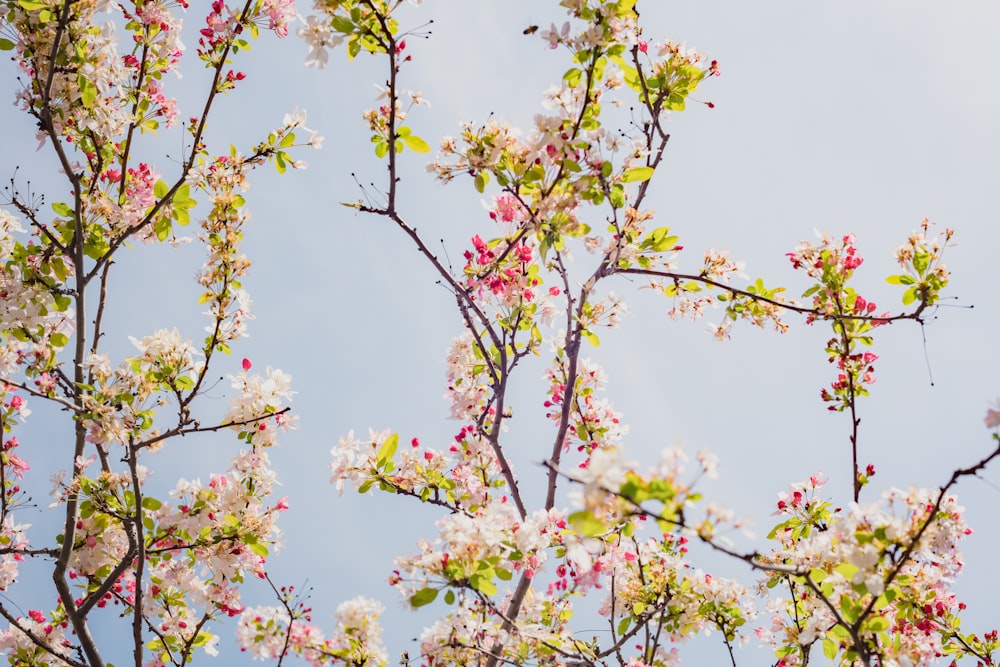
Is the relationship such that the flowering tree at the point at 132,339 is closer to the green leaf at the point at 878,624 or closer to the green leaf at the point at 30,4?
the green leaf at the point at 30,4

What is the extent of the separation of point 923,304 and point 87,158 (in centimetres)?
561

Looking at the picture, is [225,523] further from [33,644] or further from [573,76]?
[573,76]

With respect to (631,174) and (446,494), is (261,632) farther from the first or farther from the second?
(631,174)

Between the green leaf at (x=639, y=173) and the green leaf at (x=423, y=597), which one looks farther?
the green leaf at (x=639, y=173)

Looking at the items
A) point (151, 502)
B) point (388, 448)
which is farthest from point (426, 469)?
point (151, 502)

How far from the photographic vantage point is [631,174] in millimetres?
3619

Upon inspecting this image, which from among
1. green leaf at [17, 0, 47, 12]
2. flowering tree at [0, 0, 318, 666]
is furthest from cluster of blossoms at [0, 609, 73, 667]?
green leaf at [17, 0, 47, 12]

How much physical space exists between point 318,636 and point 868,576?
3.10m

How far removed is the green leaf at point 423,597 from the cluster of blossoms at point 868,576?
1344 millimetres

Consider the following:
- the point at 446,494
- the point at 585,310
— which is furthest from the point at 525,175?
the point at 446,494

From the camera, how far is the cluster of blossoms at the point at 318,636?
3.56 metres

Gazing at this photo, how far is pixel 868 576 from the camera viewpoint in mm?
2225

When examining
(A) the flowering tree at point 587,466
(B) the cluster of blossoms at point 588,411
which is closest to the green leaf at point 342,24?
(A) the flowering tree at point 587,466

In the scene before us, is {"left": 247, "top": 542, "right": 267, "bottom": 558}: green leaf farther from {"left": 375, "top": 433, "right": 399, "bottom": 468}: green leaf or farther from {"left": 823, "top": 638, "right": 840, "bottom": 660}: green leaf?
{"left": 823, "top": 638, "right": 840, "bottom": 660}: green leaf
